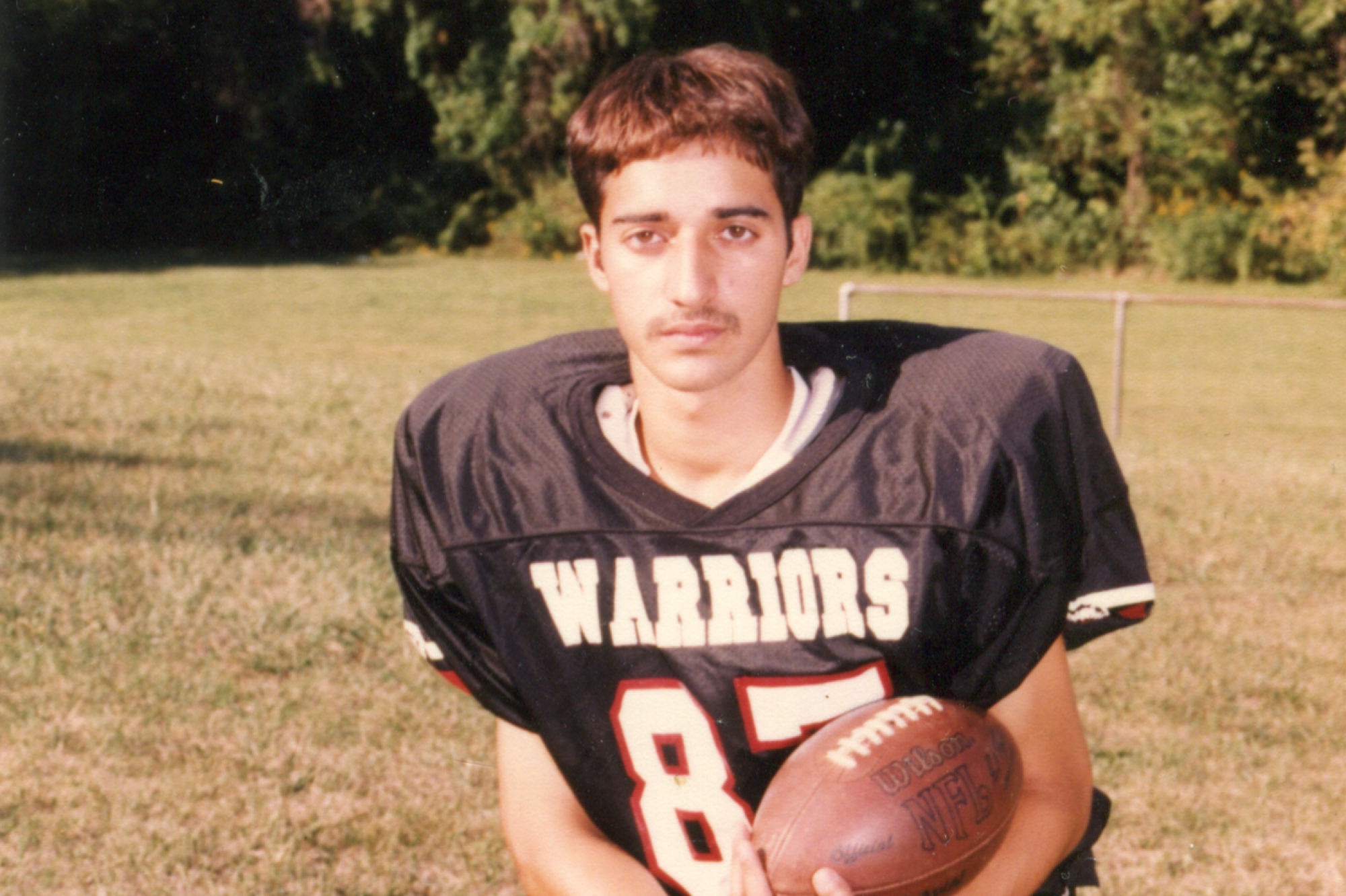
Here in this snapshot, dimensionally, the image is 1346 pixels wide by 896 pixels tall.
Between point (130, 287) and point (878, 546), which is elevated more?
point (878, 546)

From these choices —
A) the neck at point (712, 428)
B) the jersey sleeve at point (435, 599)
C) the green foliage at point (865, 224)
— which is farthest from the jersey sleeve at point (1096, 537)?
the green foliage at point (865, 224)

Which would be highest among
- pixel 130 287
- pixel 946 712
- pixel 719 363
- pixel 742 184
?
pixel 742 184

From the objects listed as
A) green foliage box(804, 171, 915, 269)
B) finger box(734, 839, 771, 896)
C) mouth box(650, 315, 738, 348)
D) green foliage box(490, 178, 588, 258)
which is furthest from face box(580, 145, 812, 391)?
green foliage box(490, 178, 588, 258)

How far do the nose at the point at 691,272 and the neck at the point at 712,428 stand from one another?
192mm

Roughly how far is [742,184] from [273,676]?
3094 mm

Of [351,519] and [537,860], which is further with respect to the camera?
[351,519]

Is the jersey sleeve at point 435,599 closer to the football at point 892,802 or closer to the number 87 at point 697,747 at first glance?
the number 87 at point 697,747

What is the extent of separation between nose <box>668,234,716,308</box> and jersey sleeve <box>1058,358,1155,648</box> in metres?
0.63

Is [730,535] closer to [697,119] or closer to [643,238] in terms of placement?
[643,238]

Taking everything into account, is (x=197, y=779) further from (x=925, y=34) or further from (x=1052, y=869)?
(x=925, y=34)

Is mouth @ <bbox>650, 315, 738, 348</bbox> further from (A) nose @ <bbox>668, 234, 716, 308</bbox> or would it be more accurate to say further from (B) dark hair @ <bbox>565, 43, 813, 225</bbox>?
(B) dark hair @ <bbox>565, 43, 813, 225</bbox>

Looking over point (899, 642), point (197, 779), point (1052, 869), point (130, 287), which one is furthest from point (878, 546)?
point (130, 287)

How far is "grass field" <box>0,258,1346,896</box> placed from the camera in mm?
3801

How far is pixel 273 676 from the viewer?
4840 mm
